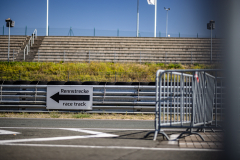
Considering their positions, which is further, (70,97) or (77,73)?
(77,73)

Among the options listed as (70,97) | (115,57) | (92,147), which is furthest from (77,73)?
(92,147)

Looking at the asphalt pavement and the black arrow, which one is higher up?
the black arrow

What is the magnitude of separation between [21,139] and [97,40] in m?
30.9

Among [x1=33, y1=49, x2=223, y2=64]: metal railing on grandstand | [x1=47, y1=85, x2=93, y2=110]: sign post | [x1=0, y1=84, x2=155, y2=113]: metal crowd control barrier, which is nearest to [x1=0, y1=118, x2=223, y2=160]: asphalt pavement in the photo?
[x1=47, y1=85, x2=93, y2=110]: sign post

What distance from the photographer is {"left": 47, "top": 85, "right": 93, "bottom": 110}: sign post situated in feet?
41.9

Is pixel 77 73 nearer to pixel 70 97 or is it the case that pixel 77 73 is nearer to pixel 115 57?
pixel 70 97

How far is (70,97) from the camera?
12.8 meters

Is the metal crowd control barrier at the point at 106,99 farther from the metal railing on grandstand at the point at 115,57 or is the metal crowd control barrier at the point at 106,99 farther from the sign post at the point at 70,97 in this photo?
the metal railing on grandstand at the point at 115,57

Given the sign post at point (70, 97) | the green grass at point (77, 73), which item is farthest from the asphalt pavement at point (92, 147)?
the green grass at point (77, 73)

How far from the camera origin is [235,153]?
164 centimetres

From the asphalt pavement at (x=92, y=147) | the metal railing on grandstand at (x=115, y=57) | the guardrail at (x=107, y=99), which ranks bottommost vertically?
the asphalt pavement at (x=92, y=147)

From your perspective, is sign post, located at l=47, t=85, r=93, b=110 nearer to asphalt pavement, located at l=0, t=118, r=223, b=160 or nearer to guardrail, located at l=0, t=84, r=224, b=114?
guardrail, located at l=0, t=84, r=224, b=114

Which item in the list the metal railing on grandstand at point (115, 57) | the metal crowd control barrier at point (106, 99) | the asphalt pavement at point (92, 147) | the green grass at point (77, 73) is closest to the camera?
the asphalt pavement at point (92, 147)

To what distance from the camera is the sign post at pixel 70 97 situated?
41.9 ft
